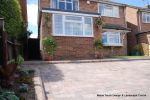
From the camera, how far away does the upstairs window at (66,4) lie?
25605 mm

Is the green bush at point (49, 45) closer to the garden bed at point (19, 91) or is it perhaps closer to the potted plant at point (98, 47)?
the potted plant at point (98, 47)

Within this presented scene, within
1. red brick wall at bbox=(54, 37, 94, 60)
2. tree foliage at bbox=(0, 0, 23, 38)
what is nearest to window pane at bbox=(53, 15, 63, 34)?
red brick wall at bbox=(54, 37, 94, 60)

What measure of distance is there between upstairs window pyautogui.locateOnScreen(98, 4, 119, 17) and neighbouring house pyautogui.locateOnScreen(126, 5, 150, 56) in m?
3.05

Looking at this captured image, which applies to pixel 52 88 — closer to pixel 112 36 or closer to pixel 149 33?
pixel 112 36

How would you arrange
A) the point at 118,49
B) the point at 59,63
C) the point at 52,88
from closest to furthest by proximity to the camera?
the point at 52,88 → the point at 59,63 → the point at 118,49

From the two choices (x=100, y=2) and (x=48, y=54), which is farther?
(x=100, y=2)

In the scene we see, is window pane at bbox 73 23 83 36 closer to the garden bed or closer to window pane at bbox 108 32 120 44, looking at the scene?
window pane at bbox 108 32 120 44

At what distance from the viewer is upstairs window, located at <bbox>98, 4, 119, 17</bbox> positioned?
1124 inches

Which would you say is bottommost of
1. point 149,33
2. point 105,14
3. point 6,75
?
point 6,75

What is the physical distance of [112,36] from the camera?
89.6 feet

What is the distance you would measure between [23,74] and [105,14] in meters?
20.3

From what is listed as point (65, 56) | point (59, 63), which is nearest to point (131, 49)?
point (65, 56)

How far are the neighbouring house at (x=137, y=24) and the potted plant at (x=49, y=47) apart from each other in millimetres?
14025

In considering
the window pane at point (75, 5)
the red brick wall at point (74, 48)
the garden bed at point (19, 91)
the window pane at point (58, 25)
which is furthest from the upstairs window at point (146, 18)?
the garden bed at point (19, 91)
